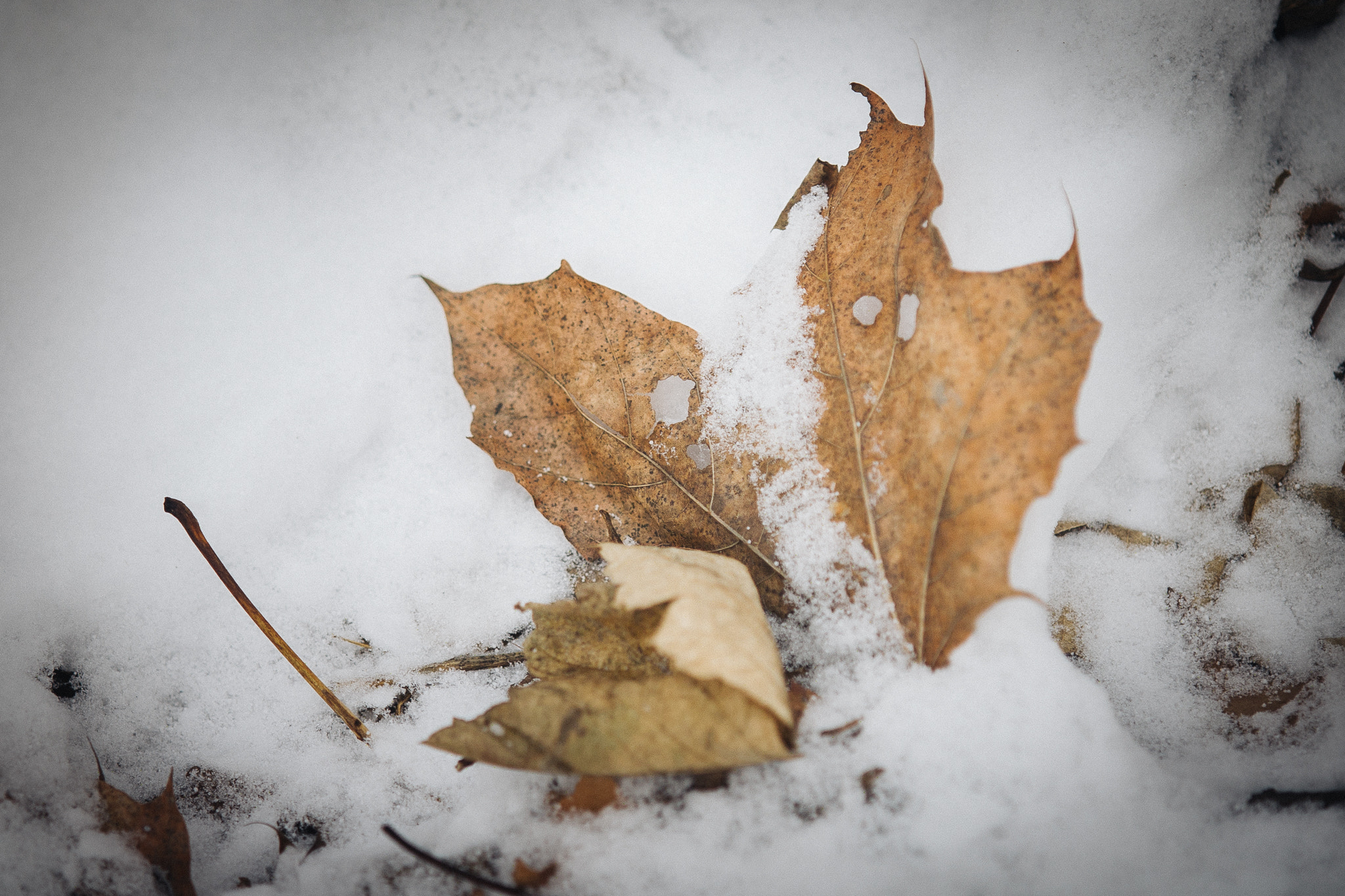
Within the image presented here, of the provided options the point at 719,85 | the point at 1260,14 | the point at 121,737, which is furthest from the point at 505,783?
the point at 1260,14

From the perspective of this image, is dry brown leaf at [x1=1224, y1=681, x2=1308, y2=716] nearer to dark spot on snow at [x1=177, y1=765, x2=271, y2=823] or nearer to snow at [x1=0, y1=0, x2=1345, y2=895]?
snow at [x1=0, y1=0, x2=1345, y2=895]

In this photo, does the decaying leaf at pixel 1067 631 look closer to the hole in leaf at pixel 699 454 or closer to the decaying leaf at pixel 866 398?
the decaying leaf at pixel 866 398

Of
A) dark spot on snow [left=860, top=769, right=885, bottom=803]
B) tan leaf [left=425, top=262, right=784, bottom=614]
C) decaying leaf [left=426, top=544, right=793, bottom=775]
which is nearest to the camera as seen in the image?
decaying leaf [left=426, top=544, right=793, bottom=775]

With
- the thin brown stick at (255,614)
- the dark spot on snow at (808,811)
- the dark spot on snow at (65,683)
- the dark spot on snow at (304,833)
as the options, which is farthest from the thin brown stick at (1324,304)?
the dark spot on snow at (65,683)

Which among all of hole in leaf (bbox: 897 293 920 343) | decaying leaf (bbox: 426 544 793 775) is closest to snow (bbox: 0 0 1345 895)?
hole in leaf (bbox: 897 293 920 343)

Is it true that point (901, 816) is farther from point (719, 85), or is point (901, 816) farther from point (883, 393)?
point (719, 85)

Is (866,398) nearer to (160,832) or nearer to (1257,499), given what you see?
(1257,499)
